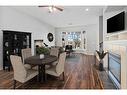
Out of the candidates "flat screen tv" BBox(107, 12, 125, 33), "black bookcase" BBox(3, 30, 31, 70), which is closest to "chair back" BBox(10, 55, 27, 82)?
"black bookcase" BBox(3, 30, 31, 70)

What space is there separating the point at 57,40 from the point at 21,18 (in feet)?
19.4

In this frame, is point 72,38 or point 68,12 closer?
point 68,12

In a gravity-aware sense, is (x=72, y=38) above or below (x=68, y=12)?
below

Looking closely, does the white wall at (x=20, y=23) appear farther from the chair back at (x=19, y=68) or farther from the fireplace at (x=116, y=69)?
the fireplace at (x=116, y=69)

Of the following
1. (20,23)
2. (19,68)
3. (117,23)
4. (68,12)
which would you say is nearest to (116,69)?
(117,23)

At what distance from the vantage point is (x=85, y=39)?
11.0 m

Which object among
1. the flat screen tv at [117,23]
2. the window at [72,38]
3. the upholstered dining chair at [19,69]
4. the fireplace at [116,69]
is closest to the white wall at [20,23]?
the upholstered dining chair at [19,69]

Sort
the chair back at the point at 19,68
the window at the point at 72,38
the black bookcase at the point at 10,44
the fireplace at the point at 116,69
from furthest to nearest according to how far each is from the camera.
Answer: the window at the point at 72,38, the black bookcase at the point at 10,44, the chair back at the point at 19,68, the fireplace at the point at 116,69

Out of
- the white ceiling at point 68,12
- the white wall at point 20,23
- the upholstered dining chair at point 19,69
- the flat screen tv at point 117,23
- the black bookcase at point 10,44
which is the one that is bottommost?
the upholstered dining chair at point 19,69

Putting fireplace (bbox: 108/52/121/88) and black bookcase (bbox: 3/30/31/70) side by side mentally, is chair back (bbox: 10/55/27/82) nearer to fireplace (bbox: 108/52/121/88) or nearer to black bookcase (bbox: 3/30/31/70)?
fireplace (bbox: 108/52/121/88)

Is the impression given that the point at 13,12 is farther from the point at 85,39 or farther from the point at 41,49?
the point at 85,39

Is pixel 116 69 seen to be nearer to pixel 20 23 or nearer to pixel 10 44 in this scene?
pixel 10 44

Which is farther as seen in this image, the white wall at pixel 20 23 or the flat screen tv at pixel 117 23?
the white wall at pixel 20 23

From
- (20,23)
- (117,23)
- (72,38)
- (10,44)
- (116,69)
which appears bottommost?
(116,69)
